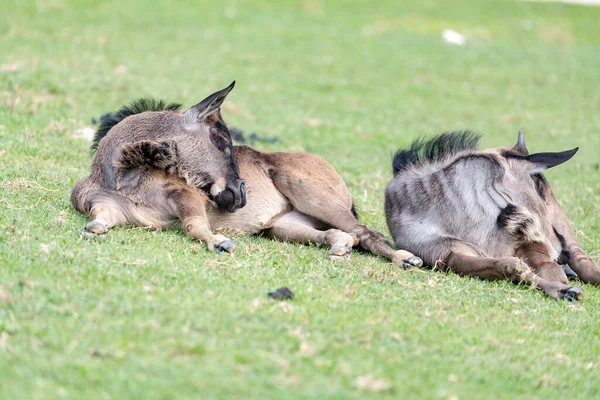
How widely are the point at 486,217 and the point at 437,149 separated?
3.37 feet

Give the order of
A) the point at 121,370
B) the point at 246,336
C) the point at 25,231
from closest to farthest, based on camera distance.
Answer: the point at 121,370, the point at 246,336, the point at 25,231

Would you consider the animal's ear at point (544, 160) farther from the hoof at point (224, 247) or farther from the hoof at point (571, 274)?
the hoof at point (224, 247)

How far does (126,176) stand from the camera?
755 centimetres

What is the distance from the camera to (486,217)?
7723 mm

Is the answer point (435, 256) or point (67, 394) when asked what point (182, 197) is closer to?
point (435, 256)

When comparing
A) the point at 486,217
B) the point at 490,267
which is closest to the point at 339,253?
the point at 490,267

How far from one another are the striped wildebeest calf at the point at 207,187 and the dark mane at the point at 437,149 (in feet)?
2.26

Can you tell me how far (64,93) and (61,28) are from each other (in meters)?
5.78

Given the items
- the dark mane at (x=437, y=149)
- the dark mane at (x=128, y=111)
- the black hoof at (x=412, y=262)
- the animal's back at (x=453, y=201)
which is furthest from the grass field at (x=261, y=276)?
the dark mane at (x=437, y=149)

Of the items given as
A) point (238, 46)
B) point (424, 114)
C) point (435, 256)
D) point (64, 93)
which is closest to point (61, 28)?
point (238, 46)

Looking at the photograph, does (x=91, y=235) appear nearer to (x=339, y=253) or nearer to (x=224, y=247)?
(x=224, y=247)

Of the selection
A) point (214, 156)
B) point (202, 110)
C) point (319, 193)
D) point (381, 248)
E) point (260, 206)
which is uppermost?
point (202, 110)

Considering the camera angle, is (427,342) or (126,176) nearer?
(427,342)

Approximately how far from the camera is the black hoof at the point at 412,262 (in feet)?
23.9
